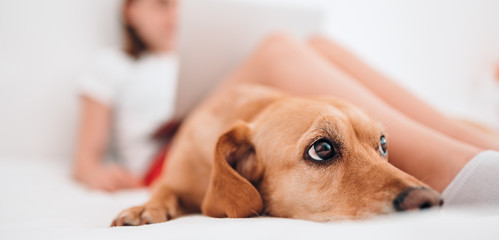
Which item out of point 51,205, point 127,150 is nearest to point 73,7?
point 127,150

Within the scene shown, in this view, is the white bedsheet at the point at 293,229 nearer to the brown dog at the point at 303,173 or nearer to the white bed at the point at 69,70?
Answer: the brown dog at the point at 303,173

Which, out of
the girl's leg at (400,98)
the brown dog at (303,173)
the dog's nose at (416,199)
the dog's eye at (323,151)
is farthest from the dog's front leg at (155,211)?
the girl's leg at (400,98)

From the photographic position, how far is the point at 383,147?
1.03 meters

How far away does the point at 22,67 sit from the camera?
2.47 m

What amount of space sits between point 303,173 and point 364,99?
1.42 feet

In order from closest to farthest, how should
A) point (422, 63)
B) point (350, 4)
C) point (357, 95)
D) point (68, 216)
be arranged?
point (68, 216), point (357, 95), point (422, 63), point (350, 4)

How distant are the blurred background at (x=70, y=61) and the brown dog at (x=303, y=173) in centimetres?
163

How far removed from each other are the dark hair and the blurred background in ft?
0.23

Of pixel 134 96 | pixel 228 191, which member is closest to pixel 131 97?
pixel 134 96

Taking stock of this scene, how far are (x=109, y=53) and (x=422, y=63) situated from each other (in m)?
2.69

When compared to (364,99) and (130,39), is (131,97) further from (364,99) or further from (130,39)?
(364,99)

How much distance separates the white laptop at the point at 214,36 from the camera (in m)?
2.13

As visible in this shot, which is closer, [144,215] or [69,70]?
[144,215]

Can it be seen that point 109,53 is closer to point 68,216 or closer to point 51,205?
point 51,205
